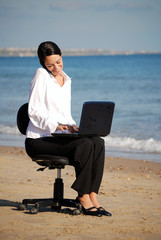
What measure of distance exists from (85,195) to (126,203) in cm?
91

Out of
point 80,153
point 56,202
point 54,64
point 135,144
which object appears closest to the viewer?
point 80,153

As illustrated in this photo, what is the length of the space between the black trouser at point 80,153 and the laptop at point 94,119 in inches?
2.9

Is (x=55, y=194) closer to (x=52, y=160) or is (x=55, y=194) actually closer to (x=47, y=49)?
(x=52, y=160)

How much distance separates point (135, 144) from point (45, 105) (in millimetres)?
7035

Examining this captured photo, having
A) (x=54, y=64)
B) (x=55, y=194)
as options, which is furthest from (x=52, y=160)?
(x=54, y=64)

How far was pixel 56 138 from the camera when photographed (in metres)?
4.68

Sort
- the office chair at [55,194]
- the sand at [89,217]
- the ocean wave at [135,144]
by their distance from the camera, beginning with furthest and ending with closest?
the ocean wave at [135,144], the office chair at [55,194], the sand at [89,217]

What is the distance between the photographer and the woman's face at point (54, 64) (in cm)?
476

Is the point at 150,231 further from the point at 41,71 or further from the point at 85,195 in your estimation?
the point at 41,71

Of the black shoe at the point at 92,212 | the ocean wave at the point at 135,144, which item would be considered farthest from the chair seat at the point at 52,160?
the ocean wave at the point at 135,144

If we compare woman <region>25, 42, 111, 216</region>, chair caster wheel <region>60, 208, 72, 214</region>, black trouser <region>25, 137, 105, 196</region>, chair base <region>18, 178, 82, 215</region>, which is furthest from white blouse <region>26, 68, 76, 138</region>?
chair caster wheel <region>60, 208, 72, 214</region>

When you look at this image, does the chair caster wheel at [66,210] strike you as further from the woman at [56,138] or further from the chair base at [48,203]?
the woman at [56,138]

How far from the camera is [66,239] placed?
405cm

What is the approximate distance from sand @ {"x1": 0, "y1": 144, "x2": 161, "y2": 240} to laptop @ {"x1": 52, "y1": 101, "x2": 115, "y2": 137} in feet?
2.39
